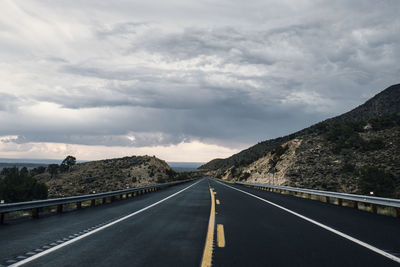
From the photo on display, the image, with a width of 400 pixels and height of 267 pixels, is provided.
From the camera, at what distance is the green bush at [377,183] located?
112 feet

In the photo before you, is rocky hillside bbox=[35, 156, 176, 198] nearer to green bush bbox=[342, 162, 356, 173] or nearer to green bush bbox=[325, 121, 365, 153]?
green bush bbox=[325, 121, 365, 153]

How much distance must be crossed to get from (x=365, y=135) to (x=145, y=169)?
6773cm

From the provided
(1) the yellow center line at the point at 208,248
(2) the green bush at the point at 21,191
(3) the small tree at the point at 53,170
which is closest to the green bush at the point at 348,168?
(1) the yellow center line at the point at 208,248

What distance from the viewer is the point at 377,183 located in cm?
3469

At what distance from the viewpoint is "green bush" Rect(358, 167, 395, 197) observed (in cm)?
3406

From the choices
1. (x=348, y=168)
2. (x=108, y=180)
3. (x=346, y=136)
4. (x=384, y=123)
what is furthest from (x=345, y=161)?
(x=108, y=180)

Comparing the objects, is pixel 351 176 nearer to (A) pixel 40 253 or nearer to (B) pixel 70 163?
(A) pixel 40 253

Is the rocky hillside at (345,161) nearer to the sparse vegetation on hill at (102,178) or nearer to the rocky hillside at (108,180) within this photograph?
the sparse vegetation on hill at (102,178)

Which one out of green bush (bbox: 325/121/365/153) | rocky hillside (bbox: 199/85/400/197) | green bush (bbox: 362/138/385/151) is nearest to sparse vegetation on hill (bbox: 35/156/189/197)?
rocky hillside (bbox: 199/85/400/197)

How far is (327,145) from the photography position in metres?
54.8

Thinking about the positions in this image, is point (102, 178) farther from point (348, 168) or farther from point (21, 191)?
point (348, 168)

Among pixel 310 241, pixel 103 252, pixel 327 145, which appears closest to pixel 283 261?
pixel 310 241

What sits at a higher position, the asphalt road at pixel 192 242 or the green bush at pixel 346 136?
the green bush at pixel 346 136

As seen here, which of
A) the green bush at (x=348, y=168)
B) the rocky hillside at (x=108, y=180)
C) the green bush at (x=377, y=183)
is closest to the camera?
the green bush at (x=377, y=183)
